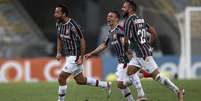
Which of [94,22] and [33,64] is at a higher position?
[94,22]

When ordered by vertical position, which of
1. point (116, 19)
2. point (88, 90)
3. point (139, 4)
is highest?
point (139, 4)

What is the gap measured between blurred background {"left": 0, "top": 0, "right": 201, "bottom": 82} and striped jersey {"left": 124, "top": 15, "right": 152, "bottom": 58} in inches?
468

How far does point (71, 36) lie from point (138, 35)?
1.30m

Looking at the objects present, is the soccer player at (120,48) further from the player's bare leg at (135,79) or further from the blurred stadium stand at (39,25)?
the blurred stadium stand at (39,25)

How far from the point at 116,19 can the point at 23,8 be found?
864 inches

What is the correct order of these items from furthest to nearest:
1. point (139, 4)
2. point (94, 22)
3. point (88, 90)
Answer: point (94, 22)
point (139, 4)
point (88, 90)

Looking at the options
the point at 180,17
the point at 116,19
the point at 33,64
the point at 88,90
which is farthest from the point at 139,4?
the point at 116,19

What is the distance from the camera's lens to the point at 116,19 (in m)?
14.2

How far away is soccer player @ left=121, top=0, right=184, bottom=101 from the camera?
13680 mm

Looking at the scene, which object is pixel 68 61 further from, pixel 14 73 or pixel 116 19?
pixel 14 73

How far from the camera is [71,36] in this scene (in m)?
14.1

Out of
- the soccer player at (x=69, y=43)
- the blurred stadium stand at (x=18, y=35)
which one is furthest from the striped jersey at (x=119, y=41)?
the blurred stadium stand at (x=18, y=35)

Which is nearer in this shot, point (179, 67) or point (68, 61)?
point (68, 61)

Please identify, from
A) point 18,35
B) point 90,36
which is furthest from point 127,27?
point 18,35
